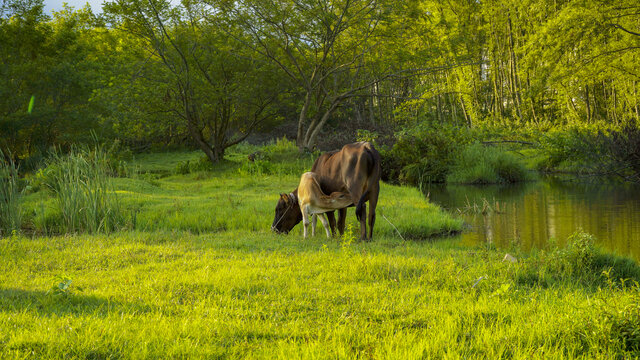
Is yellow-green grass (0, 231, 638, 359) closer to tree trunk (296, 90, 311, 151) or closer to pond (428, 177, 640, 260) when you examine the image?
pond (428, 177, 640, 260)

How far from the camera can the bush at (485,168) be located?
20.4 metres

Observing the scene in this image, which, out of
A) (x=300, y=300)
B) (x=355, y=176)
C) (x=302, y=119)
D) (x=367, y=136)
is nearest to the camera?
(x=300, y=300)

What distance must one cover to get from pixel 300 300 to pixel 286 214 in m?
4.10

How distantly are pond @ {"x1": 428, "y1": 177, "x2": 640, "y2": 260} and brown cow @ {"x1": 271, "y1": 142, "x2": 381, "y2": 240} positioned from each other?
233 cm

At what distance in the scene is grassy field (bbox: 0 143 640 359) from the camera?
3.61 metres

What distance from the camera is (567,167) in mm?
22656

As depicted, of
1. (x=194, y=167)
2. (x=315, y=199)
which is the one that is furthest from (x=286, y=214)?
(x=194, y=167)

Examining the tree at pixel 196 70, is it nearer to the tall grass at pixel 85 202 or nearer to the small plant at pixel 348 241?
the tall grass at pixel 85 202

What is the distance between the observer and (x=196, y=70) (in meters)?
20.9

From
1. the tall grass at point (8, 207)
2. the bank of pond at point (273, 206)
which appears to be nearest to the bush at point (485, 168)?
the bank of pond at point (273, 206)

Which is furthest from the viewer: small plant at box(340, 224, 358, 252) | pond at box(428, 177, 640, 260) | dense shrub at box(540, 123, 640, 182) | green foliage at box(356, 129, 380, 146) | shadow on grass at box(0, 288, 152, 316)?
green foliage at box(356, 129, 380, 146)

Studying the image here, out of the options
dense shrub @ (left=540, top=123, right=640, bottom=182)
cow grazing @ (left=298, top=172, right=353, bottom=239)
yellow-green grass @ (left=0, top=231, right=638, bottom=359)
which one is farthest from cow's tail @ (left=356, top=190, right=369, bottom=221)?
dense shrub @ (left=540, top=123, right=640, bottom=182)

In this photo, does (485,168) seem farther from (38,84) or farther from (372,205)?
(38,84)

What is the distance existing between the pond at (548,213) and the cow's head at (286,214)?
3.16 metres
